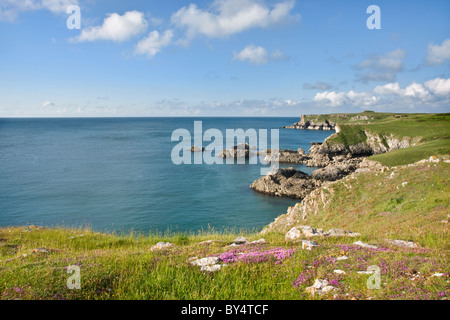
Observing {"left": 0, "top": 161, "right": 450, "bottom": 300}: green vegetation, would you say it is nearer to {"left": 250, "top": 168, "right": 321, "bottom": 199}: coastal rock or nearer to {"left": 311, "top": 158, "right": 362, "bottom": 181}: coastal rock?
{"left": 250, "top": 168, "right": 321, "bottom": 199}: coastal rock

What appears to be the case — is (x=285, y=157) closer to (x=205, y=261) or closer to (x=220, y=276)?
(x=205, y=261)

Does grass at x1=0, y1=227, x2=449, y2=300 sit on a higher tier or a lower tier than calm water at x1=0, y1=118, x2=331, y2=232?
higher

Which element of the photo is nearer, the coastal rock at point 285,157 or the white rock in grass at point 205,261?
the white rock in grass at point 205,261

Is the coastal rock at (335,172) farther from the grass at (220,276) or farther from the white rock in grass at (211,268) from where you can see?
the white rock in grass at (211,268)

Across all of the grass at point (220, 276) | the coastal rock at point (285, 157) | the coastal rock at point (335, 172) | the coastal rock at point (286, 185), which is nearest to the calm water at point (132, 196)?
the coastal rock at point (286, 185)

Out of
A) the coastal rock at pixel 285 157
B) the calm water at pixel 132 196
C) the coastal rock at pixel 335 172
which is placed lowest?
the calm water at pixel 132 196

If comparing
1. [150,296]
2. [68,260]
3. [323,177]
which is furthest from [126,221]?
[323,177]

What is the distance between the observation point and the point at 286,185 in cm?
5703

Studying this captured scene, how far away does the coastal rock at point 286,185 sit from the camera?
55250 millimetres

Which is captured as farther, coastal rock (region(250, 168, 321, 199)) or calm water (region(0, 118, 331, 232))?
coastal rock (region(250, 168, 321, 199))

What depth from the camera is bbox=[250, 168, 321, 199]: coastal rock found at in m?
55.2

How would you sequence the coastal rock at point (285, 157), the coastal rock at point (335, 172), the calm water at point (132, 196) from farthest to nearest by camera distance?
the coastal rock at point (285, 157) → the coastal rock at point (335, 172) → the calm water at point (132, 196)

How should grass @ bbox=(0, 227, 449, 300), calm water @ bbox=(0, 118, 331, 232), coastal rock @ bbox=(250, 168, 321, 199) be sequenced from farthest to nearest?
coastal rock @ bbox=(250, 168, 321, 199), calm water @ bbox=(0, 118, 331, 232), grass @ bbox=(0, 227, 449, 300)

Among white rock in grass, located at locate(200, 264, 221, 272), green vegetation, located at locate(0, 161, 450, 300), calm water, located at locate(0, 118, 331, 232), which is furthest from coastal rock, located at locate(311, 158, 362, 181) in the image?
white rock in grass, located at locate(200, 264, 221, 272)
